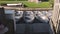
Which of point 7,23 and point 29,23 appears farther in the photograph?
point 29,23

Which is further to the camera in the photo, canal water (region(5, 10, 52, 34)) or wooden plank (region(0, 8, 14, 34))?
canal water (region(5, 10, 52, 34))

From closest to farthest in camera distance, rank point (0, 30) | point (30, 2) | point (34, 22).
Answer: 1. point (0, 30)
2. point (34, 22)
3. point (30, 2)

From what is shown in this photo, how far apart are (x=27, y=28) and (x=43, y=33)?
18cm

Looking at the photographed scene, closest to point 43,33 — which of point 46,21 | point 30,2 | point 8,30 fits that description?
point 46,21

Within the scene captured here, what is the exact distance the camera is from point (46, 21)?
6.15 ft

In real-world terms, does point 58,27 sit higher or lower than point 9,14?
lower

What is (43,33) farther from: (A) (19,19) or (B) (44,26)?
(A) (19,19)

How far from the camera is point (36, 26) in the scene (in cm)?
176

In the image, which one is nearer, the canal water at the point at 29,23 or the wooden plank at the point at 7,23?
the wooden plank at the point at 7,23

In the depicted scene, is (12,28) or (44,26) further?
(44,26)

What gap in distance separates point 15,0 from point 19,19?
2116mm

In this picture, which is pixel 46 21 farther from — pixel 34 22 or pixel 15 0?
pixel 15 0

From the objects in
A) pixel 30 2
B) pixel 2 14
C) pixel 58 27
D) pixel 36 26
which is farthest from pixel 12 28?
pixel 30 2

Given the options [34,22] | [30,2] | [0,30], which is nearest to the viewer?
[0,30]
